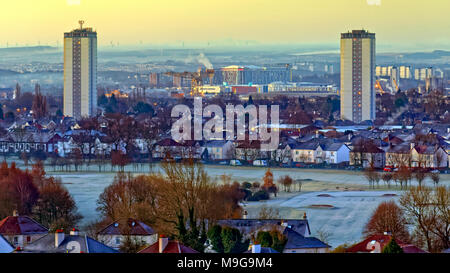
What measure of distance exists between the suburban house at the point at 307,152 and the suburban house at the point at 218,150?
922mm

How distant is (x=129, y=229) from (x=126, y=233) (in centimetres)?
9

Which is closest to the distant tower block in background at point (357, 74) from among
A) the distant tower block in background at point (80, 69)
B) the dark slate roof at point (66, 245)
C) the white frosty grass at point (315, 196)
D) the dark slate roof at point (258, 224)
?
the distant tower block in background at point (80, 69)

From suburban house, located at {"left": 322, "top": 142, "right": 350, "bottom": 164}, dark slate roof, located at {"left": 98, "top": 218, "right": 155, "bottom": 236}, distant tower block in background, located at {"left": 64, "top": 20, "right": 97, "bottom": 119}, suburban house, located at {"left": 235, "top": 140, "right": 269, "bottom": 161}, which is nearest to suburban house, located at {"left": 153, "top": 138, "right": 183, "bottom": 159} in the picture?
suburban house, located at {"left": 235, "top": 140, "right": 269, "bottom": 161}

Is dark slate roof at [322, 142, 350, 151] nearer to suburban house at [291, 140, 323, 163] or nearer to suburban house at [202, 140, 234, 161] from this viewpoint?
suburban house at [291, 140, 323, 163]

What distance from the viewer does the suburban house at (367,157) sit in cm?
1312

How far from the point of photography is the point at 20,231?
5051 millimetres

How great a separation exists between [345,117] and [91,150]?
10906mm

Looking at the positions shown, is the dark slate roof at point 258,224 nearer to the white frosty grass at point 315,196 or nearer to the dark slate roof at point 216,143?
the white frosty grass at point 315,196

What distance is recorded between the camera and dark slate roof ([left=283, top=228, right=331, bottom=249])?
4.83m

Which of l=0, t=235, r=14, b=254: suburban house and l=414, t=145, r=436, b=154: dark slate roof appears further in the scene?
l=414, t=145, r=436, b=154: dark slate roof

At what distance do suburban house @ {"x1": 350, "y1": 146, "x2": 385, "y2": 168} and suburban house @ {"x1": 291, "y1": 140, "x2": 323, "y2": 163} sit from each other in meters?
0.52

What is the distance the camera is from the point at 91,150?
14719mm

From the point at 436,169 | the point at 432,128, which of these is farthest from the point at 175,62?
the point at 436,169
